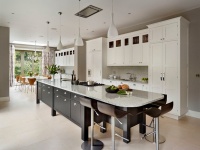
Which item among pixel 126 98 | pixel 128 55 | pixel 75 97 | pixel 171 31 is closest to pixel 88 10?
pixel 128 55

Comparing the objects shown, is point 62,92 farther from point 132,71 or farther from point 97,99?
point 132,71

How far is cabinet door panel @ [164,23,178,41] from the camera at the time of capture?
146 inches

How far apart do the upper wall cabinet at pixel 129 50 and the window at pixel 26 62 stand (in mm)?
6740

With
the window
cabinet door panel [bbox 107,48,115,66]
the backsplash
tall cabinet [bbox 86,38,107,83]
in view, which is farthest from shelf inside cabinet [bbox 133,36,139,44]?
the window

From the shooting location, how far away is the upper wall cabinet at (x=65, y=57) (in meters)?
8.48

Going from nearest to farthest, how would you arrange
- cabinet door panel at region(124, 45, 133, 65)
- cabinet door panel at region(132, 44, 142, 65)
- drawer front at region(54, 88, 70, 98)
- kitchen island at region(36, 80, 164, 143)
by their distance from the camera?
kitchen island at region(36, 80, 164, 143) < drawer front at region(54, 88, 70, 98) < cabinet door panel at region(132, 44, 142, 65) < cabinet door panel at region(124, 45, 133, 65)

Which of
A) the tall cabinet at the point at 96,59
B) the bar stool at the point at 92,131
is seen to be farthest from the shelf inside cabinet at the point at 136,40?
the bar stool at the point at 92,131

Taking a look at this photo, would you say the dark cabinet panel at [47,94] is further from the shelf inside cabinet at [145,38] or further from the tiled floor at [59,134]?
the shelf inside cabinet at [145,38]

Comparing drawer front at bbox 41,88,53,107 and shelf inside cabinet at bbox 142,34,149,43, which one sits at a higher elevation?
shelf inside cabinet at bbox 142,34,149,43

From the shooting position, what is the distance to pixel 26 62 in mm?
10203

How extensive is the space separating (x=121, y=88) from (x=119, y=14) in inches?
97.7

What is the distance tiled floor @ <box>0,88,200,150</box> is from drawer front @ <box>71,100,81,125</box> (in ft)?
0.93

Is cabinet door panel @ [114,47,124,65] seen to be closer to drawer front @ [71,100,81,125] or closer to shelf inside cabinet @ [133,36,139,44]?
shelf inside cabinet @ [133,36,139,44]

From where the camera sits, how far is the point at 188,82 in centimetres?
403
